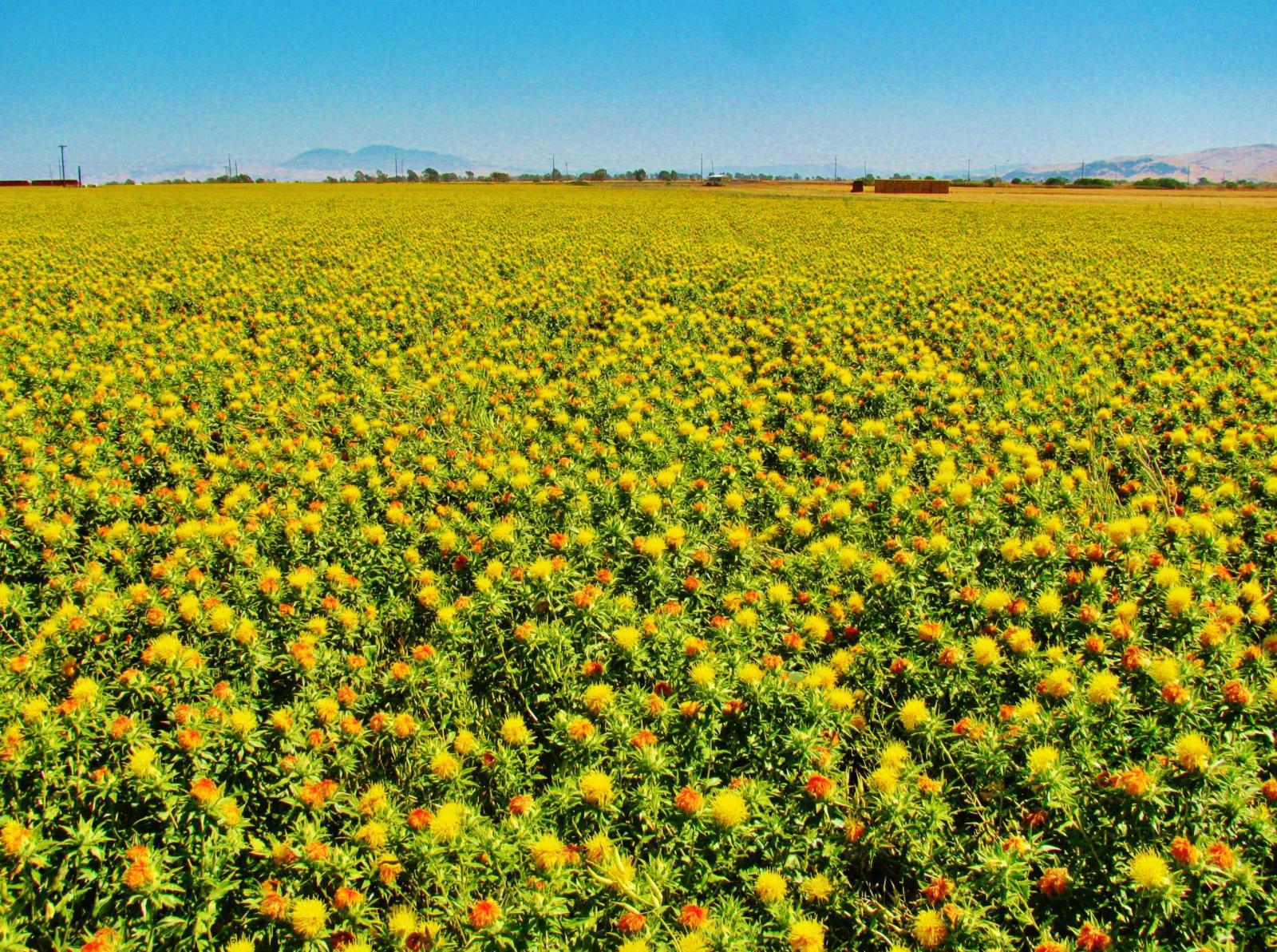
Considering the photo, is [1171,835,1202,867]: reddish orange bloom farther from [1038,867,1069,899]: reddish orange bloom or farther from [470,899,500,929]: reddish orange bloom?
[470,899,500,929]: reddish orange bloom

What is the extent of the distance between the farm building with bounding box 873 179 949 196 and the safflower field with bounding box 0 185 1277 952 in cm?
5308

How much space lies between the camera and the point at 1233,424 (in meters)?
5.62

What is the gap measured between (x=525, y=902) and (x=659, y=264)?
12765mm

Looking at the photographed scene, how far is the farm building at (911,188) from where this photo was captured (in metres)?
54.0

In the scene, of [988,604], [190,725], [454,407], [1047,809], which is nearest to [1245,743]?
[1047,809]

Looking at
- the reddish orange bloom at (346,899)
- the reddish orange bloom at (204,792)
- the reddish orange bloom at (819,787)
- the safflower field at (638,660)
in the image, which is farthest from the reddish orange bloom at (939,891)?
the reddish orange bloom at (204,792)

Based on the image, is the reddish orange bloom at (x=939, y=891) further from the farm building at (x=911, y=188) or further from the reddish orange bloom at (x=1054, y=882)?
the farm building at (x=911, y=188)

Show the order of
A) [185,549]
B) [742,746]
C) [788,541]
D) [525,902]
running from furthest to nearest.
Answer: [788,541] < [185,549] < [742,746] < [525,902]

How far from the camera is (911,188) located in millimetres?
54938

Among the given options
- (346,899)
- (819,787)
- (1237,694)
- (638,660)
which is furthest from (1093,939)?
(346,899)

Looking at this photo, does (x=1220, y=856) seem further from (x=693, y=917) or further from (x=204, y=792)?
(x=204, y=792)

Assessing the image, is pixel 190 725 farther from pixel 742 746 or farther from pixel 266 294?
pixel 266 294

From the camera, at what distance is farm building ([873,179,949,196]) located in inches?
2127

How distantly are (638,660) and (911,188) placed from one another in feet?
197
